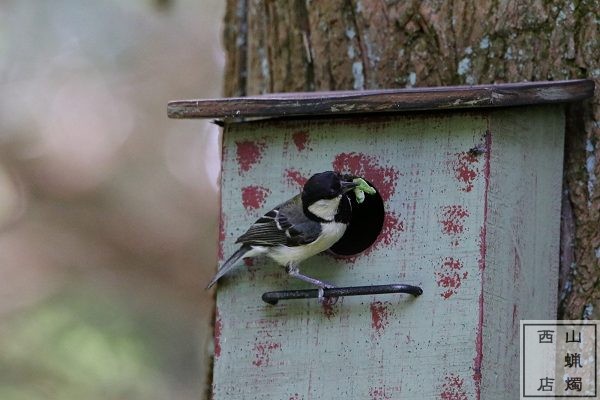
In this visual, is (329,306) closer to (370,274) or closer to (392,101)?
(370,274)

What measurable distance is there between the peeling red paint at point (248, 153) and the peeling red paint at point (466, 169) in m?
0.72

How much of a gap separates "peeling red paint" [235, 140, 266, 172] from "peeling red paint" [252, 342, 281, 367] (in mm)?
632

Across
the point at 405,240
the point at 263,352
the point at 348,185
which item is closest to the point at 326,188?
the point at 348,185

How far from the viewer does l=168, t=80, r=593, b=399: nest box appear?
3377 mm

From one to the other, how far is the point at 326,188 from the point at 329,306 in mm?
407

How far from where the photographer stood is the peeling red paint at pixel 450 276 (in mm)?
3383

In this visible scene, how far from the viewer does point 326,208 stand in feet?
11.8

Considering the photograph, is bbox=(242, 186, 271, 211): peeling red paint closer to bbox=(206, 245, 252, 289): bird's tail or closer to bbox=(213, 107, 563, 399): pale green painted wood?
bbox=(213, 107, 563, 399): pale green painted wood

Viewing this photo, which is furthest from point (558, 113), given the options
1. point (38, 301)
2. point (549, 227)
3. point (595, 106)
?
point (38, 301)

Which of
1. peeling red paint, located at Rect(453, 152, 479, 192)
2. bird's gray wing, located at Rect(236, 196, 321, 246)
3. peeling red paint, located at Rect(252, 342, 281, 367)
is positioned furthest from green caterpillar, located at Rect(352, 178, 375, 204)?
peeling red paint, located at Rect(252, 342, 281, 367)

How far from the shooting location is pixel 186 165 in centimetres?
784

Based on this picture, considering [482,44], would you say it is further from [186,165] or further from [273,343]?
[186,165]

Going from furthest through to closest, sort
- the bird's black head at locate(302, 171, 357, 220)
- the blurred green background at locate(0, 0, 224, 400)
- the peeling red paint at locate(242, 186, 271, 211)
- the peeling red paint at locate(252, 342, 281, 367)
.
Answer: the blurred green background at locate(0, 0, 224, 400) < the peeling red paint at locate(242, 186, 271, 211) < the peeling red paint at locate(252, 342, 281, 367) < the bird's black head at locate(302, 171, 357, 220)

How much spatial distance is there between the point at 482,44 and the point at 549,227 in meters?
0.80
